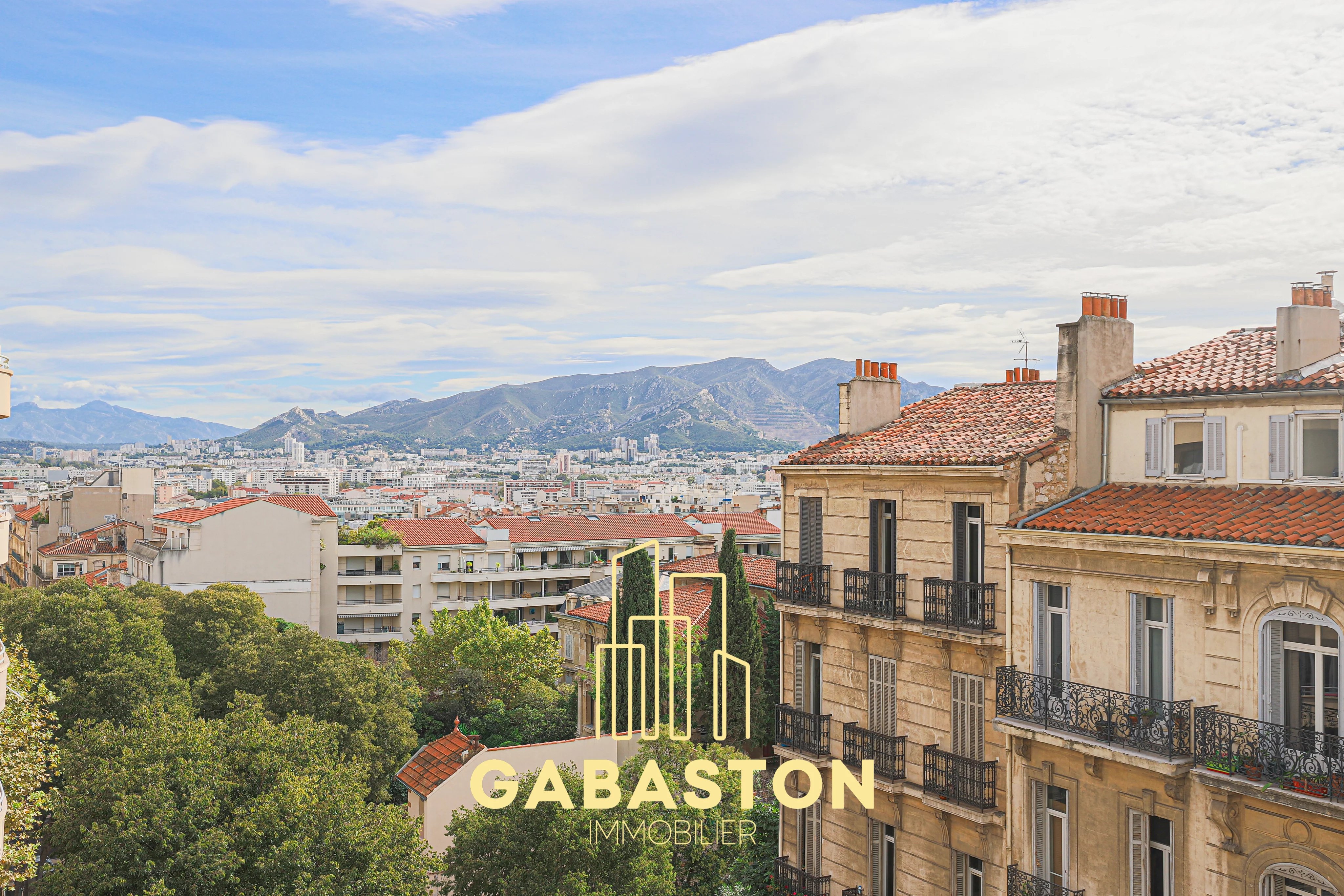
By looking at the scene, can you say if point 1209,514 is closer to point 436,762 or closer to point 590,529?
point 436,762

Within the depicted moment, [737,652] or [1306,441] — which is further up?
[1306,441]

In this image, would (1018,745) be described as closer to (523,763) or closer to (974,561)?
(974,561)

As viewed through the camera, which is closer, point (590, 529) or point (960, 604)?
point (960, 604)

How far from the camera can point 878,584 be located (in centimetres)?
2333

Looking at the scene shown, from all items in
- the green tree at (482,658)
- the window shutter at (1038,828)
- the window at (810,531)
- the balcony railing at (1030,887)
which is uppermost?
the window at (810,531)

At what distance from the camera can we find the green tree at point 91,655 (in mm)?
36750

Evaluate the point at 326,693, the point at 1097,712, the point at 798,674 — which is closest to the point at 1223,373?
the point at 1097,712

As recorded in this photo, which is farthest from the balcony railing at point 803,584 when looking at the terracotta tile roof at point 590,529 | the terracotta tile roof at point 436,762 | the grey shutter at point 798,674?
the terracotta tile roof at point 590,529

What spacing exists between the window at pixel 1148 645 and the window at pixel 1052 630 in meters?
1.41

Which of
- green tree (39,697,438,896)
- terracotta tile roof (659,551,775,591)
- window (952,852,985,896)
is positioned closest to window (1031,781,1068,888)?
window (952,852,985,896)

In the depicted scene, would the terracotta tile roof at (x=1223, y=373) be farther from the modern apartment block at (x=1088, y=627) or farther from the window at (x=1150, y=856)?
the window at (x=1150, y=856)

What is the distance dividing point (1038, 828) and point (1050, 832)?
22 centimetres

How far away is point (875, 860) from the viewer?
77.1ft

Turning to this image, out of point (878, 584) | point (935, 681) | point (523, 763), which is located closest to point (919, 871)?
point (935, 681)
